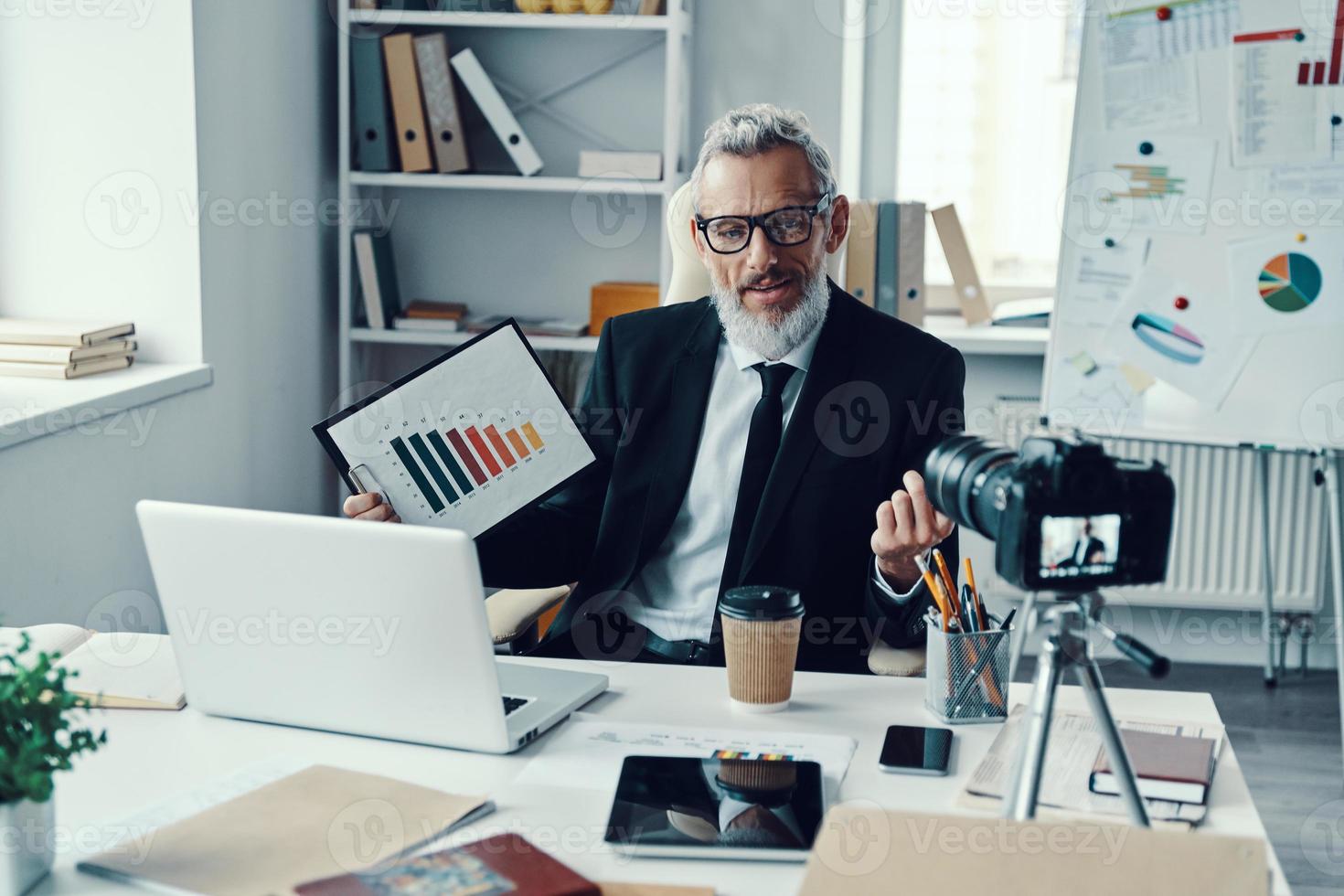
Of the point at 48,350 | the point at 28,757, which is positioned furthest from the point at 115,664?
the point at 48,350

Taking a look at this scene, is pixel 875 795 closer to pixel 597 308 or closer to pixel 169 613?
pixel 169 613

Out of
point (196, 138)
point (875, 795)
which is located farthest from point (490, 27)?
point (875, 795)

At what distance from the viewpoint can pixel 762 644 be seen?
1.26 metres

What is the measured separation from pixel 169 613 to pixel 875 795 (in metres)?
0.64

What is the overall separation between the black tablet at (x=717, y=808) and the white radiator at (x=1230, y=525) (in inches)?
88.0

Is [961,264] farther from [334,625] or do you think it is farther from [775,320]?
[334,625]

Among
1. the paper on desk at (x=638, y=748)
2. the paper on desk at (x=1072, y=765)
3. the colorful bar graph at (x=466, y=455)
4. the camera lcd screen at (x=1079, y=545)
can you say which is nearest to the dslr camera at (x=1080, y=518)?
the camera lcd screen at (x=1079, y=545)

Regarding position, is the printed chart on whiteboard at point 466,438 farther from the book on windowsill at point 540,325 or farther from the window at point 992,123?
the window at point 992,123

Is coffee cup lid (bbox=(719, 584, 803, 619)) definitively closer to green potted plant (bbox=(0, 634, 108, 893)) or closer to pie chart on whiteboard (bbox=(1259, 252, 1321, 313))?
green potted plant (bbox=(0, 634, 108, 893))

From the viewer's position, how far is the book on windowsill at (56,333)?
7.66 feet

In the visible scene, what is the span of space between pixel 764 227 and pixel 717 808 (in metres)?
0.89

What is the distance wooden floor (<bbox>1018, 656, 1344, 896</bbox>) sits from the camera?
2355mm

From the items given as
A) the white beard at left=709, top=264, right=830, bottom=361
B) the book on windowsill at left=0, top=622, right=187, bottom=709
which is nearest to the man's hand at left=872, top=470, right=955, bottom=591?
the white beard at left=709, top=264, right=830, bottom=361

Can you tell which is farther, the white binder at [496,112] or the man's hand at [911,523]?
the white binder at [496,112]
